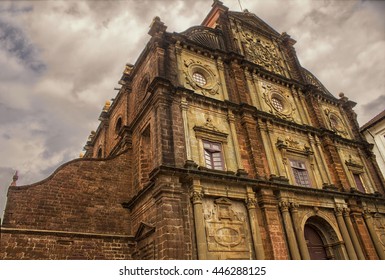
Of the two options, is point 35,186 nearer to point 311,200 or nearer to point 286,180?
point 286,180

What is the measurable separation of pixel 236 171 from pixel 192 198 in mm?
3026

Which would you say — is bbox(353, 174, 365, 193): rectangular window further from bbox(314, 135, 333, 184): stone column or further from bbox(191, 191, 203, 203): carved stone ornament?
bbox(191, 191, 203, 203): carved stone ornament

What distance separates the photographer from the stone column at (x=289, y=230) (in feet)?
41.7

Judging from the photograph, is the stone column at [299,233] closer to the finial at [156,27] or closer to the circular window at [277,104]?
the circular window at [277,104]

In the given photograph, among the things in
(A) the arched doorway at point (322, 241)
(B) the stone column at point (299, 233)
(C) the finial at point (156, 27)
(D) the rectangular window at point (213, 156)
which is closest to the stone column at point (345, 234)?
(A) the arched doorway at point (322, 241)

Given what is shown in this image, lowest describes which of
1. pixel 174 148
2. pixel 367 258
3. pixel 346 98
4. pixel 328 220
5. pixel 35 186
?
pixel 367 258

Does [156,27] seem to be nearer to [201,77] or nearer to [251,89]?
[201,77]

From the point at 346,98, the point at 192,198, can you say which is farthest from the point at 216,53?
the point at 346,98

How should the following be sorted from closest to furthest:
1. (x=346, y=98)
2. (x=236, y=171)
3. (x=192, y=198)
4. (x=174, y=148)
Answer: (x=192, y=198) → (x=174, y=148) → (x=236, y=171) → (x=346, y=98)

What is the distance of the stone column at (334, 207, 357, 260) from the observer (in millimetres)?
14444

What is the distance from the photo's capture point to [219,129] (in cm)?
1482

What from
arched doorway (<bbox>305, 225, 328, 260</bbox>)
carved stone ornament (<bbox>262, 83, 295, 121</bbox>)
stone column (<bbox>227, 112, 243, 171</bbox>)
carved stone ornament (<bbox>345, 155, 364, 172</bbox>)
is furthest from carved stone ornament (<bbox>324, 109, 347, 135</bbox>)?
stone column (<bbox>227, 112, 243, 171</bbox>)

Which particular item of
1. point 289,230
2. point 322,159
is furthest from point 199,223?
point 322,159

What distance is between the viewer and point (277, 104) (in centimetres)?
1886
